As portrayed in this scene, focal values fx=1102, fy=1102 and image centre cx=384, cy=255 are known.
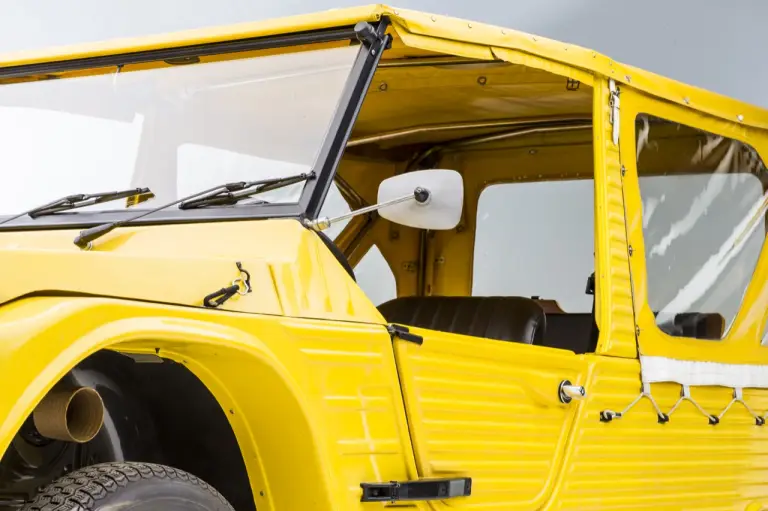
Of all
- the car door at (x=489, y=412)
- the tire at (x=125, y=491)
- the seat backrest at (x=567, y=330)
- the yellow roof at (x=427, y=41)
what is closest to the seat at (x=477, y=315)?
the seat backrest at (x=567, y=330)

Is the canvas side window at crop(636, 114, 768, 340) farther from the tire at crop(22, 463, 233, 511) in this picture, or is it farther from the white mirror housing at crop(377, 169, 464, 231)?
the tire at crop(22, 463, 233, 511)

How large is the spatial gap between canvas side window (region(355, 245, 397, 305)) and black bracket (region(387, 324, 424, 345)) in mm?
2275

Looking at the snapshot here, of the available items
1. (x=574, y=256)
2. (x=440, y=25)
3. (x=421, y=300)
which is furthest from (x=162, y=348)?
(x=574, y=256)

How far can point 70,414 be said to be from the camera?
235 cm

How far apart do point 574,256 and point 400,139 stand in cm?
100

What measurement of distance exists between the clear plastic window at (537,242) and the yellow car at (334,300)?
0.40 ft

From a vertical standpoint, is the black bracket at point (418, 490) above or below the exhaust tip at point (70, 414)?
below

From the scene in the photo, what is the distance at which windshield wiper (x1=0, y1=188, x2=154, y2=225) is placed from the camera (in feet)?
10.0

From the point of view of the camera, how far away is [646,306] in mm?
3902

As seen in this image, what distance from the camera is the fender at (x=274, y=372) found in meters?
2.14

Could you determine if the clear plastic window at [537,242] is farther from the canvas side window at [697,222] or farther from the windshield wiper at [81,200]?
the windshield wiper at [81,200]

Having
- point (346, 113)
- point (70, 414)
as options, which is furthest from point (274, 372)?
point (346, 113)

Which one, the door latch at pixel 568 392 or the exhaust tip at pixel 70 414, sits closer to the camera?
the exhaust tip at pixel 70 414

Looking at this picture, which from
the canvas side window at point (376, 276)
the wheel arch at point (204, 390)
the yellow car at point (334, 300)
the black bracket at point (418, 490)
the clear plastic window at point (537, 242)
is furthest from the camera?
the canvas side window at point (376, 276)
